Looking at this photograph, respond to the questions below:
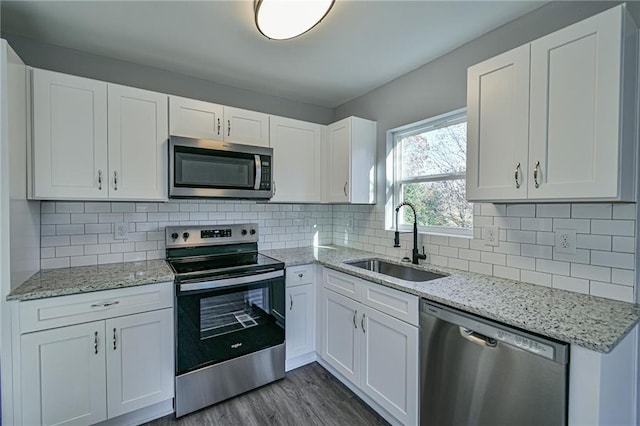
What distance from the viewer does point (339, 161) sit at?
9.42 ft

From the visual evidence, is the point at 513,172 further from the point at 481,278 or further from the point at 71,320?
the point at 71,320

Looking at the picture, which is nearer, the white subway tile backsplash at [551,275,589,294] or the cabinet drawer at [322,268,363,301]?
the white subway tile backsplash at [551,275,589,294]

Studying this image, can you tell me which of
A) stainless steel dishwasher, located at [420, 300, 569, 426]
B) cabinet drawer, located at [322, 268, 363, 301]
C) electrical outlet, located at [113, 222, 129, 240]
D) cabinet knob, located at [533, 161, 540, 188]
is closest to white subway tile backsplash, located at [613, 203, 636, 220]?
cabinet knob, located at [533, 161, 540, 188]

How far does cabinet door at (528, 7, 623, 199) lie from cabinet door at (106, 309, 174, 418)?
2308 millimetres

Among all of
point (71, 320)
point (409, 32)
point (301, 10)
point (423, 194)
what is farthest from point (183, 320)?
point (409, 32)

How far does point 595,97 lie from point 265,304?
7.42ft

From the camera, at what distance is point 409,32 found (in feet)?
6.44

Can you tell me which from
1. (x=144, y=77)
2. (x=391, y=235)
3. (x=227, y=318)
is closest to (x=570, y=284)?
(x=391, y=235)

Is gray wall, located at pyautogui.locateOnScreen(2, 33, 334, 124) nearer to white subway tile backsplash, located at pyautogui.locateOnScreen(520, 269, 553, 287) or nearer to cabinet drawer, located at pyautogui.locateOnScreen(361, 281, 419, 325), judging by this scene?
cabinet drawer, located at pyautogui.locateOnScreen(361, 281, 419, 325)

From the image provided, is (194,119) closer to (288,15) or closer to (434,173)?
(288,15)

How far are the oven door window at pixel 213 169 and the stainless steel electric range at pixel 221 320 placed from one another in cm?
50

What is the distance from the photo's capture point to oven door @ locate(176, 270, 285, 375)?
1958mm

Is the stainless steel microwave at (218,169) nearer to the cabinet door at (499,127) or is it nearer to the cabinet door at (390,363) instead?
the cabinet door at (390,363)

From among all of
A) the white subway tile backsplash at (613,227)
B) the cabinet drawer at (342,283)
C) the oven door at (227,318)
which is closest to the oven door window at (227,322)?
the oven door at (227,318)
